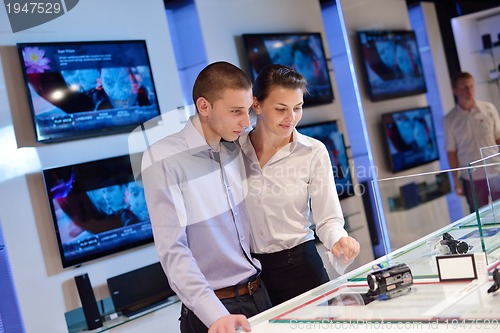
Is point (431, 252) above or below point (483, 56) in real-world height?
below

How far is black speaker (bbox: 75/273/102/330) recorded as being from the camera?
3492 mm

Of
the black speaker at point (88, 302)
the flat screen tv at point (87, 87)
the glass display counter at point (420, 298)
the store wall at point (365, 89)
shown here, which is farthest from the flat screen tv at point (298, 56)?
the glass display counter at point (420, 298)

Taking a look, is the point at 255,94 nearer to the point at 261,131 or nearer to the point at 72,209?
the point at 261,131

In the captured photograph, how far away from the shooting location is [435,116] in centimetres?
602

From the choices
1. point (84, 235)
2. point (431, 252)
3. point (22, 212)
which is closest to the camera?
point (431, 252)

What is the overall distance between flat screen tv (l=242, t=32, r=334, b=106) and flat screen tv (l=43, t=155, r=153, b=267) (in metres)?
1.35

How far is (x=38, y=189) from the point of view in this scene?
11.5 feet

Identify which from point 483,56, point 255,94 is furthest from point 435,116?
point 255,94

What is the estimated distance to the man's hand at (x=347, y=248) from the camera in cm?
207

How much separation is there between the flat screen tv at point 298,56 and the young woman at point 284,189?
223 cm

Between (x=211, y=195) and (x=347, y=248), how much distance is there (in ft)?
1.63

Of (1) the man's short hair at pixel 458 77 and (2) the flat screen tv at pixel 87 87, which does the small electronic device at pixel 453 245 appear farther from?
(1) the man's short hair at pixel 458 77

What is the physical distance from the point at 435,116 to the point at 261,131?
391 centimetres

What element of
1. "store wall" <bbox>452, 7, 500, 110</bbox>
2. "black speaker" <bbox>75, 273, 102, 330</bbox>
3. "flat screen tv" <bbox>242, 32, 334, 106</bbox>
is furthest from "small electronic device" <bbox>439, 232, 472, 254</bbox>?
"store wall" <bbox>452, 7, 500, 110</bbox>
